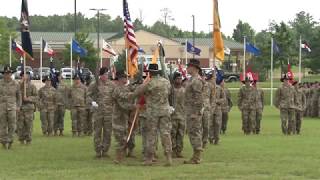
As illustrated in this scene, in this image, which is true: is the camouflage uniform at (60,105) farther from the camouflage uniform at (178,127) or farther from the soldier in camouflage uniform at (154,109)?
the soldier in camouflage uniform at (154,109)

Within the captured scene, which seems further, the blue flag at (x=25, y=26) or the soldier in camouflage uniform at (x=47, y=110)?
the soldier in camouflage uniform at (x=47, y=110)

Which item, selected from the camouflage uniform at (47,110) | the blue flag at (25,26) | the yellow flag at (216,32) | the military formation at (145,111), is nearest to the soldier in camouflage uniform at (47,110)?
the camouflage uniform at (47,110)

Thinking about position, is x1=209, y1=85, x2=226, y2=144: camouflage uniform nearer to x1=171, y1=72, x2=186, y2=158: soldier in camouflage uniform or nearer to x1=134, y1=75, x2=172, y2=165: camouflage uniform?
x1=171, y1=72, x2=186, y2=158: soldier in camouflage uniform

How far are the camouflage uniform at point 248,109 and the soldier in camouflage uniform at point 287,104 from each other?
88 centimetres

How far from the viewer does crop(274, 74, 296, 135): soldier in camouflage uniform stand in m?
22.0

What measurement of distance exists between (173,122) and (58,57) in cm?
6393

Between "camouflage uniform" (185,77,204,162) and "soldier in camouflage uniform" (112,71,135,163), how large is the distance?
118 cm

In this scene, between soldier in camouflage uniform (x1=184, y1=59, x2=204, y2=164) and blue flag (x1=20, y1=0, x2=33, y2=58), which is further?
blue flag (x1=20, y1=0, x2=33, y2=58)

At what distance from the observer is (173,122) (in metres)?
15.0

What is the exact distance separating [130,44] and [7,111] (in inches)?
136

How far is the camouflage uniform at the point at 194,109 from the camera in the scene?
13.3m

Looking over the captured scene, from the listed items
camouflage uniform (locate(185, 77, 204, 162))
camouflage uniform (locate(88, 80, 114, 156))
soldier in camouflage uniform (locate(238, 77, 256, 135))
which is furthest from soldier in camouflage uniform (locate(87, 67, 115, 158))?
soldier in camouflage uniform (locate(238, 77, 256, 135))

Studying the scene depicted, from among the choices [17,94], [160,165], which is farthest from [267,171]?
[17,94]

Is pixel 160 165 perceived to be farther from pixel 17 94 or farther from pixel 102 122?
pixel 17 94
